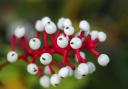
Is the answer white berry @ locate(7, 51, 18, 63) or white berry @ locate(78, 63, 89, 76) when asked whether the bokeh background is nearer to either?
white berry @ locate(7, 51, 18, 63)

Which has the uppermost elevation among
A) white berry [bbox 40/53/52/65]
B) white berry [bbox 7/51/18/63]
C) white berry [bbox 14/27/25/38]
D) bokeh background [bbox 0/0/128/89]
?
bokeh background [bbox 0/0/128/89]

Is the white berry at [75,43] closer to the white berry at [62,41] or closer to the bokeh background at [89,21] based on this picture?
the white berry at [62,41]

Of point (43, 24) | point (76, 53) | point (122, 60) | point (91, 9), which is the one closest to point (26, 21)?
point (91, 9)

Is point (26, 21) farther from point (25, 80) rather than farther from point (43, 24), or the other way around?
point (43, 24)

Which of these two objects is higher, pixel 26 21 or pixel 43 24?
pixel 26 21

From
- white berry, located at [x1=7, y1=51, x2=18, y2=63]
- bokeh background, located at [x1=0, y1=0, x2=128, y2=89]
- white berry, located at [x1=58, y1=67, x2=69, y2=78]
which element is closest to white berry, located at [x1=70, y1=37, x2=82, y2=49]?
white berry, located at [x1=58, y1=67, x2=69, y2=78]

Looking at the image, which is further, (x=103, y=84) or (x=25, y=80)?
(x=103, y=84)
